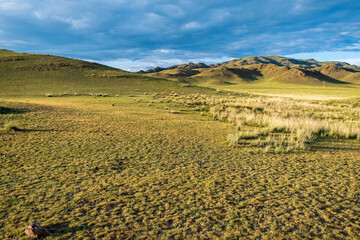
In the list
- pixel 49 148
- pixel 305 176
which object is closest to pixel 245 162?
pixel 305 176

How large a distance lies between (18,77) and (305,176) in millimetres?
58332

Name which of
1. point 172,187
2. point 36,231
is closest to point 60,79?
point 172,187

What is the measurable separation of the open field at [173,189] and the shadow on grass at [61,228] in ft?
0.05

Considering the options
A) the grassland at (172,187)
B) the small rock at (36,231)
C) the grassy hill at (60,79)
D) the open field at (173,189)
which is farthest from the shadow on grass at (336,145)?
the grassy hill at (60,79)

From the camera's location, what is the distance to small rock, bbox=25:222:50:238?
3.55 m

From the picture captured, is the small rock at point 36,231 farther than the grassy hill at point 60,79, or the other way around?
the grassy hill at point 60,79

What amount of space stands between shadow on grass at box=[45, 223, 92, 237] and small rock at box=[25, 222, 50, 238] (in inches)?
4.4

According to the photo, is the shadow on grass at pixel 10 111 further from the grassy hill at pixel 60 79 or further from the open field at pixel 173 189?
the grassy hill at pixel 60 79

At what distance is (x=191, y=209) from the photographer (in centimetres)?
453

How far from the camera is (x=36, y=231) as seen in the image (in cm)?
356

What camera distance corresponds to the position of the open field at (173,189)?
396 cm

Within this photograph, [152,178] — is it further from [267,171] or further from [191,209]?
[267,171]

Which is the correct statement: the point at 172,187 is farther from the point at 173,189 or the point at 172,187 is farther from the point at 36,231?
the point at 36,231

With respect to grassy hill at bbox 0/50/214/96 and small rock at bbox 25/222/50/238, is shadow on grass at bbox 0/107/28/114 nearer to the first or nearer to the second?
small rock at bbox 25/222/50/238
